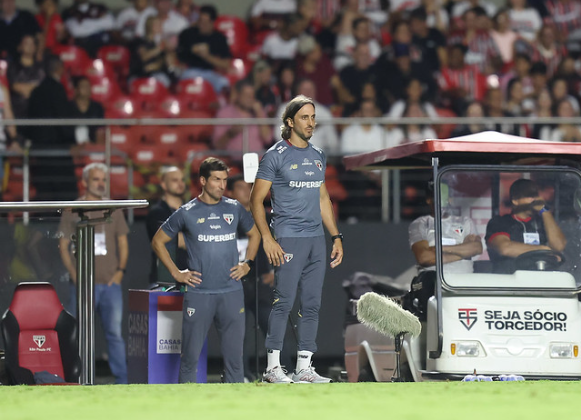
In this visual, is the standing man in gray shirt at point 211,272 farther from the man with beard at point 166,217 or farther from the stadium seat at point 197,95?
the stadium seat at point 197,95

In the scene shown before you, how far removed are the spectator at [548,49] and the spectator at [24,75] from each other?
6.79 metres

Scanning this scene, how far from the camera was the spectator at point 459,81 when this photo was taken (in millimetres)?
15633

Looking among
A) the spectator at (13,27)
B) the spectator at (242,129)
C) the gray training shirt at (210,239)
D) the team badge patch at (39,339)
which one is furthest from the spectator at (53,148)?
the team badge patch at (39,339)

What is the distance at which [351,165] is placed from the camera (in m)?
10.5

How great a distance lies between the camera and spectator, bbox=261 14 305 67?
1579 cm

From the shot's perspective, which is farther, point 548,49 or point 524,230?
point 548,49

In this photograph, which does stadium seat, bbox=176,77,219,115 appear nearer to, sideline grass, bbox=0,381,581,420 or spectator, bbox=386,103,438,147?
spectator, bbox=386,103,438,147

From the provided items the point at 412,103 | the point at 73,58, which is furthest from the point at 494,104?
the point at 73,58

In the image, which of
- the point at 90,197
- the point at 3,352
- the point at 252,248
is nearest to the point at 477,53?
the point at 90,197

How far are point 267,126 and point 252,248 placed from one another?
4659 millimetres

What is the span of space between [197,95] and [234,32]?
1.80m

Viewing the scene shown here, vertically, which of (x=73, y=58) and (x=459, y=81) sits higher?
(x=73, y=58)

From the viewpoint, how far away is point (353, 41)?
52.4 feet

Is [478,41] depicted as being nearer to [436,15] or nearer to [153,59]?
[436,15]
